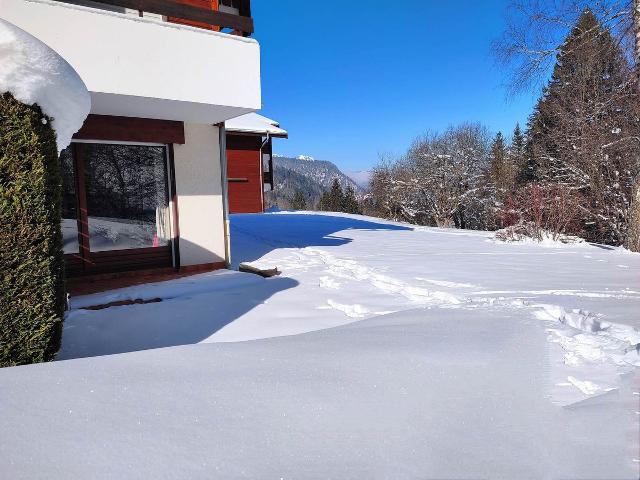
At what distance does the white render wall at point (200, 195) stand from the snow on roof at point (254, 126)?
11762mm

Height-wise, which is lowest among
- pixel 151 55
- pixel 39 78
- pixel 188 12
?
pixel 39 78

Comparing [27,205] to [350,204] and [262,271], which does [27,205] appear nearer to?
[262,271]

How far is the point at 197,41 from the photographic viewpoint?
4.76 metres

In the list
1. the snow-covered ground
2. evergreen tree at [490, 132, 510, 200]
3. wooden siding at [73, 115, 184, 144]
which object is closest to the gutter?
wooden siding at [73, 115, 184, 144]

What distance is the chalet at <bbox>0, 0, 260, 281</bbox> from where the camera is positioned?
13.7 ft

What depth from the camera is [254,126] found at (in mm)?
18016

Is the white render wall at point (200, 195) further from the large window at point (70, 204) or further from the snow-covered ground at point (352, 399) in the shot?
the snow-covered ground at point (352, 399)

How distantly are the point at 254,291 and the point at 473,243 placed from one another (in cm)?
602

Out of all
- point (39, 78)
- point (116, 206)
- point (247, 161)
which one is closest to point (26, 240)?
point (39, 78)

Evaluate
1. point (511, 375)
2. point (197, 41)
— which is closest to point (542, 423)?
point (511, 375)

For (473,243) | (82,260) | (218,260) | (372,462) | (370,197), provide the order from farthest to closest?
(370,197)
(473,243)
(218,260)
(82,260)
(372,462)

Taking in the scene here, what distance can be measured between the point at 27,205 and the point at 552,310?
3.58 m

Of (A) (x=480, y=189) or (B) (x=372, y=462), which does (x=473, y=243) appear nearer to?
(B) (x=372, y=462)

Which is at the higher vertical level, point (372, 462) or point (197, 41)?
point (197, 41)
